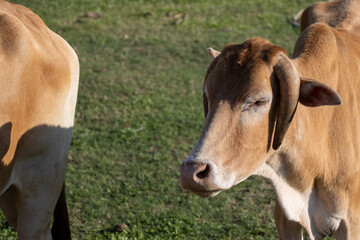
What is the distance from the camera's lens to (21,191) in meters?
3.69

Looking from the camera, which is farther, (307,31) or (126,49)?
(126,49)

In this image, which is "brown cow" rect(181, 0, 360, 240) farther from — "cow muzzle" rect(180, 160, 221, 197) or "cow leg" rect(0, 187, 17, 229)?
"cow leg" rect(0, 187, 17, 229)

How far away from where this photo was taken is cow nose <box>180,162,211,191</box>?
293 cm

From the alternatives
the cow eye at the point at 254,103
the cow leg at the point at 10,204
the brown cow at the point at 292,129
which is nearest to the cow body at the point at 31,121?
the cow leg at the point at 10,204

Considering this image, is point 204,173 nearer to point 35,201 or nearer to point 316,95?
point 316,95

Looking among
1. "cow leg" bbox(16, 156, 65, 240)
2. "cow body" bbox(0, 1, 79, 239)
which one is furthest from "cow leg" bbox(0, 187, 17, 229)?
"cow leg" bbox(16, 156, 65, 240)

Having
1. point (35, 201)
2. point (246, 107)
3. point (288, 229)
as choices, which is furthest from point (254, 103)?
point (35, 201)

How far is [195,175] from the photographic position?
116 inches

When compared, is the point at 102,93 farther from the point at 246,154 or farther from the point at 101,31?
the point at 246,154

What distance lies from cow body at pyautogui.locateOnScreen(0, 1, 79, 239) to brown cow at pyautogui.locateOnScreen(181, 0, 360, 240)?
40.2 inches

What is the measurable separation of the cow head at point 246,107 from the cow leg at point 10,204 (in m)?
1.40

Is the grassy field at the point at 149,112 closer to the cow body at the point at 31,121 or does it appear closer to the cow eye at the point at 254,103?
the cow body at the point at 31,121

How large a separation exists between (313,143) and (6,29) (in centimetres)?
192

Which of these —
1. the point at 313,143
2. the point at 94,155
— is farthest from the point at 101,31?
the point at 313,143
